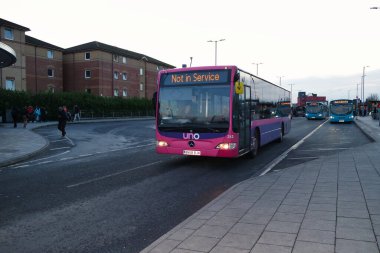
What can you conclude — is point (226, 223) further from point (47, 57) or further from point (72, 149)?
point (47, 57)

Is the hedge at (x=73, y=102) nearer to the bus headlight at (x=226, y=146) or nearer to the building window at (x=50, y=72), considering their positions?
the building window at (x=50, y=72)

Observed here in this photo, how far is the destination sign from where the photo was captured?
33.7ft

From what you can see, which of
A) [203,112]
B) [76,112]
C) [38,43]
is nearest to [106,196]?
[203,112]

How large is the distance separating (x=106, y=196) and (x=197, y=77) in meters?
4.84

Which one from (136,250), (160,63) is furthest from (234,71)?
(160,63)

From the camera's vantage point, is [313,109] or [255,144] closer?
[255,144]

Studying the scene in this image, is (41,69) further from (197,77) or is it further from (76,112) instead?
(197,77)

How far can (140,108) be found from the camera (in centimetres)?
5825

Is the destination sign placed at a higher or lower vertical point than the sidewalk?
higher

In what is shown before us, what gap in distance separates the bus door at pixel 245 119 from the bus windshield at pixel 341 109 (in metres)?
33.6

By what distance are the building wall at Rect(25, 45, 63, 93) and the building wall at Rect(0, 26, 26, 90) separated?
2.83 meters

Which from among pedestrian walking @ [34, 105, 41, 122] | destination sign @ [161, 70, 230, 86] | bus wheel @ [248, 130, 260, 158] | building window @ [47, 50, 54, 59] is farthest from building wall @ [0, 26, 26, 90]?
bus wheel @ [248, 130, 260, 158]

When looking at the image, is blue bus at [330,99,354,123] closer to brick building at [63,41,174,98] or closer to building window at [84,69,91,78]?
brick building at [63,41,174,98]

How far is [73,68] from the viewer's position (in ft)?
198
